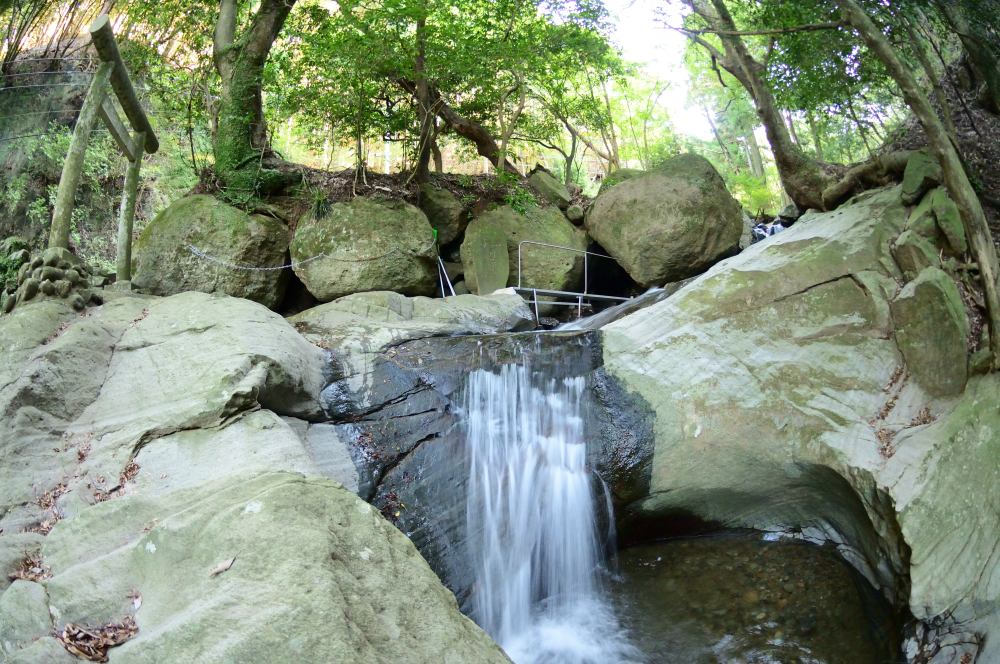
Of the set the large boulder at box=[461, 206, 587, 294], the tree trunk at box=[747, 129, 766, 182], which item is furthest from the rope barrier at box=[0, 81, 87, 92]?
the tree trunk at box=[747, 129, 766, 182]

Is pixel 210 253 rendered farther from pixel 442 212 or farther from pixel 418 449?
pixel 418 449

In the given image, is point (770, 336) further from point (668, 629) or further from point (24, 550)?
point (24, 550)

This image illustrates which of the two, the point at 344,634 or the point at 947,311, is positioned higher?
the point at 947,311

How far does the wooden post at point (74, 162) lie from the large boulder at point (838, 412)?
6.47 metres

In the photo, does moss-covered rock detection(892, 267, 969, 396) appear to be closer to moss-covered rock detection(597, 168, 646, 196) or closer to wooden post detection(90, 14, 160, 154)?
moss-covered rock detection(597, 168, 646, 196)

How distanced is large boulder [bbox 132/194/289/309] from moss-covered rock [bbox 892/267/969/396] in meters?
9.27

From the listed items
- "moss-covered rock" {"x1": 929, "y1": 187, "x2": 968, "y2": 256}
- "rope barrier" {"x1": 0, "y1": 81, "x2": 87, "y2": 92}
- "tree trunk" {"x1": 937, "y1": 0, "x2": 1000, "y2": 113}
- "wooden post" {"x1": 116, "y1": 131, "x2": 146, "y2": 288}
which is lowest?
"moss-covered rock" {"x1": 929, "y1": 187, "x2": 968, "y2": 256}

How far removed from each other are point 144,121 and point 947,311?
35.6 feet

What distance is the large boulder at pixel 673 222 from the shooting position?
12.2 metres

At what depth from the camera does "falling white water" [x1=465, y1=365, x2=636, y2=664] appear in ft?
19.6

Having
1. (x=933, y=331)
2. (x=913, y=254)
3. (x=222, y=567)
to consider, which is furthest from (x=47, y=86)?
(x=933, y=331)

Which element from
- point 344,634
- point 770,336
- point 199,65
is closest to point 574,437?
point 770,336

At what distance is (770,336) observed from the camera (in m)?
7.46

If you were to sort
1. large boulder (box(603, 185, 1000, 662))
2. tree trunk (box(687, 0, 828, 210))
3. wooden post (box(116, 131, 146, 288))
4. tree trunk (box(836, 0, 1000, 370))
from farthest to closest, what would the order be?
tree trunk (box(687, 0, 828, 210)) < wooden post (box(116, 131, 146, 288)) < tree trunk (box(836, 0, 1000, 370)) < large boulder (box(603, 185, 1000, 662))
